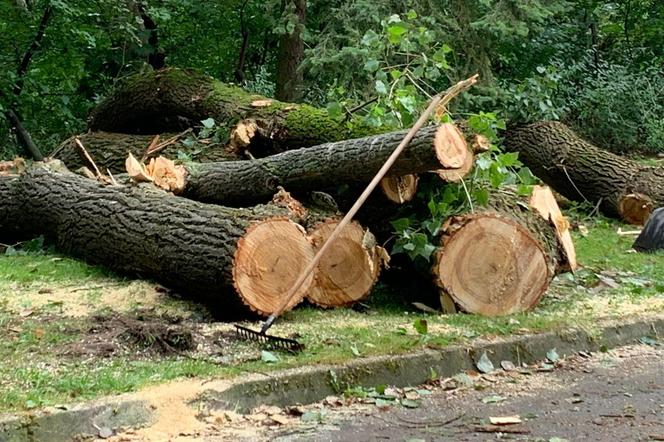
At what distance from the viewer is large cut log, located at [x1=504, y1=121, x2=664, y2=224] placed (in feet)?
30.7

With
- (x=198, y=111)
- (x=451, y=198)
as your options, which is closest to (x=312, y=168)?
(x=451, y=198)

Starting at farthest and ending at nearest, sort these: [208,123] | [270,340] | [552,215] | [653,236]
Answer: [208,123] < [653,236] < [552,215] < [270,340]

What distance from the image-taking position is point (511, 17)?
35.8 feet

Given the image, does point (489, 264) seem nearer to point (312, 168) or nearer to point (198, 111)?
point (312, 168)

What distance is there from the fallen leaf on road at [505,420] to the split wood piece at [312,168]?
1.76 m

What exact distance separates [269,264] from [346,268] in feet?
2.09

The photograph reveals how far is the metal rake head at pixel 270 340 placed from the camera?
400 cm

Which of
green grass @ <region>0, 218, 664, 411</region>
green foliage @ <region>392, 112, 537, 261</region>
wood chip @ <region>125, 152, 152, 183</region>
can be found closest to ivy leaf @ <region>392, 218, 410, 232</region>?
green foliage @ <region>392, 112, 537, 261</region>

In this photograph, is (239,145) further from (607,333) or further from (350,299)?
(607,333)

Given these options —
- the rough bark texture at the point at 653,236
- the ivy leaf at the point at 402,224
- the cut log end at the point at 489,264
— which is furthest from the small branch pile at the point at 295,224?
the rough bark texture at the point at 653,236

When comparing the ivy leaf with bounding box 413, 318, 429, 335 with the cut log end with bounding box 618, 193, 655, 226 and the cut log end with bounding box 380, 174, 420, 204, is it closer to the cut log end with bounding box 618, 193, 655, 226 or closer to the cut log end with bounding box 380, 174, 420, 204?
the cut log end with bounding box 380, 174, 420, 204

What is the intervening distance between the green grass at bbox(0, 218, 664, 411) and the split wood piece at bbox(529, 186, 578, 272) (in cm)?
24

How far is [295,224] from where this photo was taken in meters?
4.88

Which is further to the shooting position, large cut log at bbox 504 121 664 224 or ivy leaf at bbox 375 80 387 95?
large cut log at bbox 504 121 664 224
